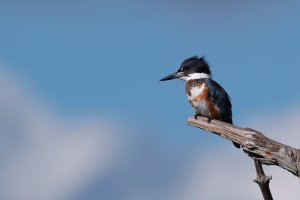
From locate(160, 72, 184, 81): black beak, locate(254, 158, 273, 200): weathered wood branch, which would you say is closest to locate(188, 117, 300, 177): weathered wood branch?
locate(254, 158, 273, 200): weathered wood branch

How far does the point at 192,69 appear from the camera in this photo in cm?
1264

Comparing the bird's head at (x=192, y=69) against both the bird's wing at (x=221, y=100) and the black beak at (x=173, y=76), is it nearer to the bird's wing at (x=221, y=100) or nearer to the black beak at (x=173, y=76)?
the black beak at (x=173, y=76)

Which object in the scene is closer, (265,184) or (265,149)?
(265,184)

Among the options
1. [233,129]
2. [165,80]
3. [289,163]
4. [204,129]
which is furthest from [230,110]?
[289,163]

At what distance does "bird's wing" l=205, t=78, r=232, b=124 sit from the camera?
11695mm

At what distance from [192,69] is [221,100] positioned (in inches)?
41.8

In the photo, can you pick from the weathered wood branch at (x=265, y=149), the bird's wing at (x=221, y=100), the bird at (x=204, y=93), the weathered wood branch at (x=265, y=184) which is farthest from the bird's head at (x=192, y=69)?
the weathered wood branch at (x=265, y=184)

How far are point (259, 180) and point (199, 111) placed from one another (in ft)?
14.5

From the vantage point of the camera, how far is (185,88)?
1234 centimetres

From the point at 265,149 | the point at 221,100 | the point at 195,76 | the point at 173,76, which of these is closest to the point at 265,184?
the point at 265,149

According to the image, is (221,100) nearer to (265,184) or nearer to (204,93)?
(204,93)

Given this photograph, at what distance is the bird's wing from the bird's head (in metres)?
0.59

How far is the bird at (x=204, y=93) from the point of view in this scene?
11.6 metres

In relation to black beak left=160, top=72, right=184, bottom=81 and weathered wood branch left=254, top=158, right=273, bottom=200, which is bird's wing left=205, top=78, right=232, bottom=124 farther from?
weathered wood branch left=254, top=158, right=273, bottom=200
